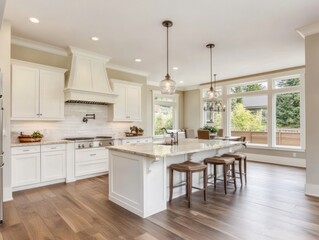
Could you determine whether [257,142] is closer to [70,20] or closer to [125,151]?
[125,151]

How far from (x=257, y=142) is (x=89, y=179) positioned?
5564mm

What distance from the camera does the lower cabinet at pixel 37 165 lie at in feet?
12.5

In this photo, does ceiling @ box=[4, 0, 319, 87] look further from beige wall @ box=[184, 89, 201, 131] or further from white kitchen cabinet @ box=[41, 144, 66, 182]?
beige wall @ box=[184, 89, 201, 131]

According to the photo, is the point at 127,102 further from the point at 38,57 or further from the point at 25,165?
the point at 25,165

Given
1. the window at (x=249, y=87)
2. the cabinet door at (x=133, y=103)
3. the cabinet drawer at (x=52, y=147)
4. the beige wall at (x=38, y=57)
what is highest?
the beige wall at (x=38, y=57)

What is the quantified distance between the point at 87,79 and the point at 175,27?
8.11 feet

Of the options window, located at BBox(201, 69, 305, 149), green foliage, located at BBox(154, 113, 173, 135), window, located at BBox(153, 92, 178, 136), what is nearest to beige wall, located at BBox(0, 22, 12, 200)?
window, located at BBox(153, 92, 178, 136)

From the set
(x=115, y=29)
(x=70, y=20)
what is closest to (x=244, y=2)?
(x=115, y=29)

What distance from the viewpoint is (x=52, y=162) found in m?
4.25

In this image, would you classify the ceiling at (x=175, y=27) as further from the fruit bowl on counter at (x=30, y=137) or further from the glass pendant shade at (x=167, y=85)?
the fruit bowl on counter at (x=30, y=137)

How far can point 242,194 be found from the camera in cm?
368

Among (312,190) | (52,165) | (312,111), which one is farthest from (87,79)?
(312,190)

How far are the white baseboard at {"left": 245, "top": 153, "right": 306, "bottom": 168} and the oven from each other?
4834 millimetres

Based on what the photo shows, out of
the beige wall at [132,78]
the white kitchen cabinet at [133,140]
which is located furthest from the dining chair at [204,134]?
the beige wall at [132,78]
